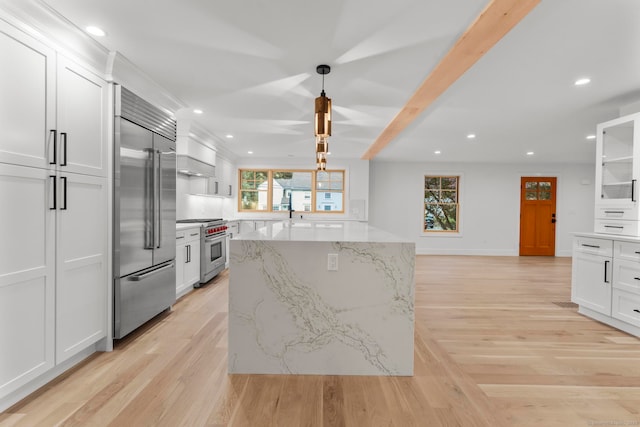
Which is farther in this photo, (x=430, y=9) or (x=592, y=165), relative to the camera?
(x=592, y=165)

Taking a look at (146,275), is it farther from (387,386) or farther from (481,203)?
(481,203)

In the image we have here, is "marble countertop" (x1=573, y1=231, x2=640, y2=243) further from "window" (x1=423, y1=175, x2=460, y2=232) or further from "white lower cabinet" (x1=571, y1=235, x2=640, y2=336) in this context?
"window" (x1=423, y1=175, x2=460, y2=232)

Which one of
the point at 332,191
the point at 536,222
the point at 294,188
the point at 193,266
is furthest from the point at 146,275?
the point at 536,222

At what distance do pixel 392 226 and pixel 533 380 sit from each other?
6.44m

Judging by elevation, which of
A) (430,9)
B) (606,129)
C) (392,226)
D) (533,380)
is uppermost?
(430,9)

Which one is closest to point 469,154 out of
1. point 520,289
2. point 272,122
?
point 520,289

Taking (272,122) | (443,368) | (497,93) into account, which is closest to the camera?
(443,368)

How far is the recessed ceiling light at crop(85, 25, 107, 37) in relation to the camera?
2.24 metres

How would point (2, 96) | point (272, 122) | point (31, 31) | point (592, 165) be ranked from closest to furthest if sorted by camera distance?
point (2, 96) → point (31, 31) → point (272, 122) → point (592, 165)

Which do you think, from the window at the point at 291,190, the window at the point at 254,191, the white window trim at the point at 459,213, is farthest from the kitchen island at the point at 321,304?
the white window trim at the point at 459,213

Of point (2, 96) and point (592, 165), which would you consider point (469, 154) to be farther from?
point (2, 96)

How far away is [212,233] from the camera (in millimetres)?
5016

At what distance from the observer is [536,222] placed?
842 cm

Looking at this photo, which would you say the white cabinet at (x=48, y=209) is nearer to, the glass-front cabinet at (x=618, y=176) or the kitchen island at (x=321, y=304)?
the kitchen island at (x=321, y=304)
